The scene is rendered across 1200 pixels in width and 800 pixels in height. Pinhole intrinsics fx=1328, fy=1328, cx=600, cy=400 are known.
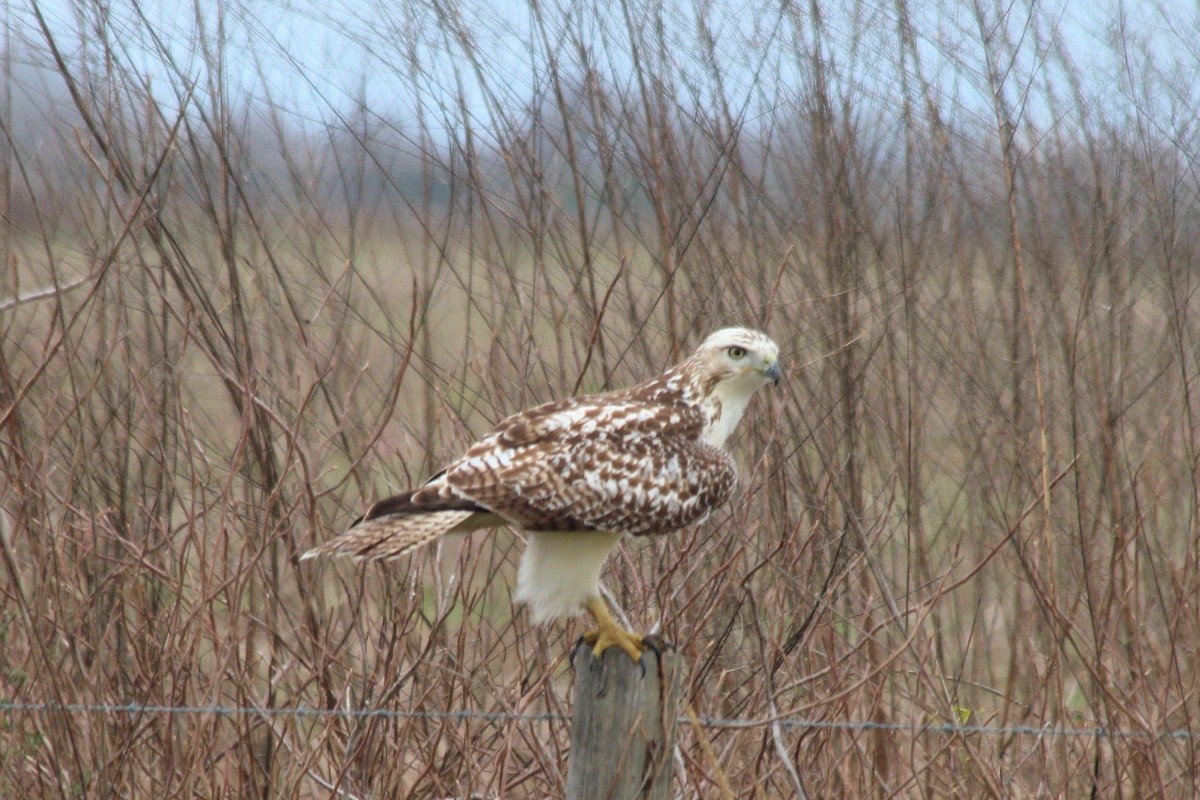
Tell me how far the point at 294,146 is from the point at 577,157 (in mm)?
1030

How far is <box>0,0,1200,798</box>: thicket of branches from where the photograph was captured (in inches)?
134

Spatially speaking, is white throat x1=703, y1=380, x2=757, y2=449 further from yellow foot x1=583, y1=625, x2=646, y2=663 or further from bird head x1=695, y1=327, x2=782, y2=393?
yellow foot x1=583, y1=625, x2=646, y2=663

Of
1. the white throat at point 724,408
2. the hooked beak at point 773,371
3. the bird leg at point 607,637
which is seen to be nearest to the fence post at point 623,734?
the bird leg at point 607,637

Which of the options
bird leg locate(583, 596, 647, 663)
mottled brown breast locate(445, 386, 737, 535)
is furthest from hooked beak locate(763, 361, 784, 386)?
bird leg locate(583, 596, 647, 663)

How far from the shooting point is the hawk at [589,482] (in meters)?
2.64

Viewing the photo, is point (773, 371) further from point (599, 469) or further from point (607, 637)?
point (607, 637)

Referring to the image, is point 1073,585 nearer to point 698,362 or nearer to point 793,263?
point 793,263

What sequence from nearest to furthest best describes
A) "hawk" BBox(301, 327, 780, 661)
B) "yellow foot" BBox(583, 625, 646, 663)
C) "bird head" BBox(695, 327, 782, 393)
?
"hawk" BBox(301, 327, 780, 661)
"yellow foot" BBox(583, 625, 646, 663)
"bird head" BBox(695, 327, 782, 393)

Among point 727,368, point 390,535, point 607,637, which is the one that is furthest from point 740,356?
point 390,535

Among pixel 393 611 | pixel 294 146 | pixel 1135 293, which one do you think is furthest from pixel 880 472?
pixel 294 146

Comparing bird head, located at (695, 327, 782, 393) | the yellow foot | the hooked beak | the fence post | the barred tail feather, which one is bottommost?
the fence post

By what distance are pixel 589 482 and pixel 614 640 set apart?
1.12ft

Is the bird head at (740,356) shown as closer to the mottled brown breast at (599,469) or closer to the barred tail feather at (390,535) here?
the mottled brown breast at (599,469)

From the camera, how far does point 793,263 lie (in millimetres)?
4262
